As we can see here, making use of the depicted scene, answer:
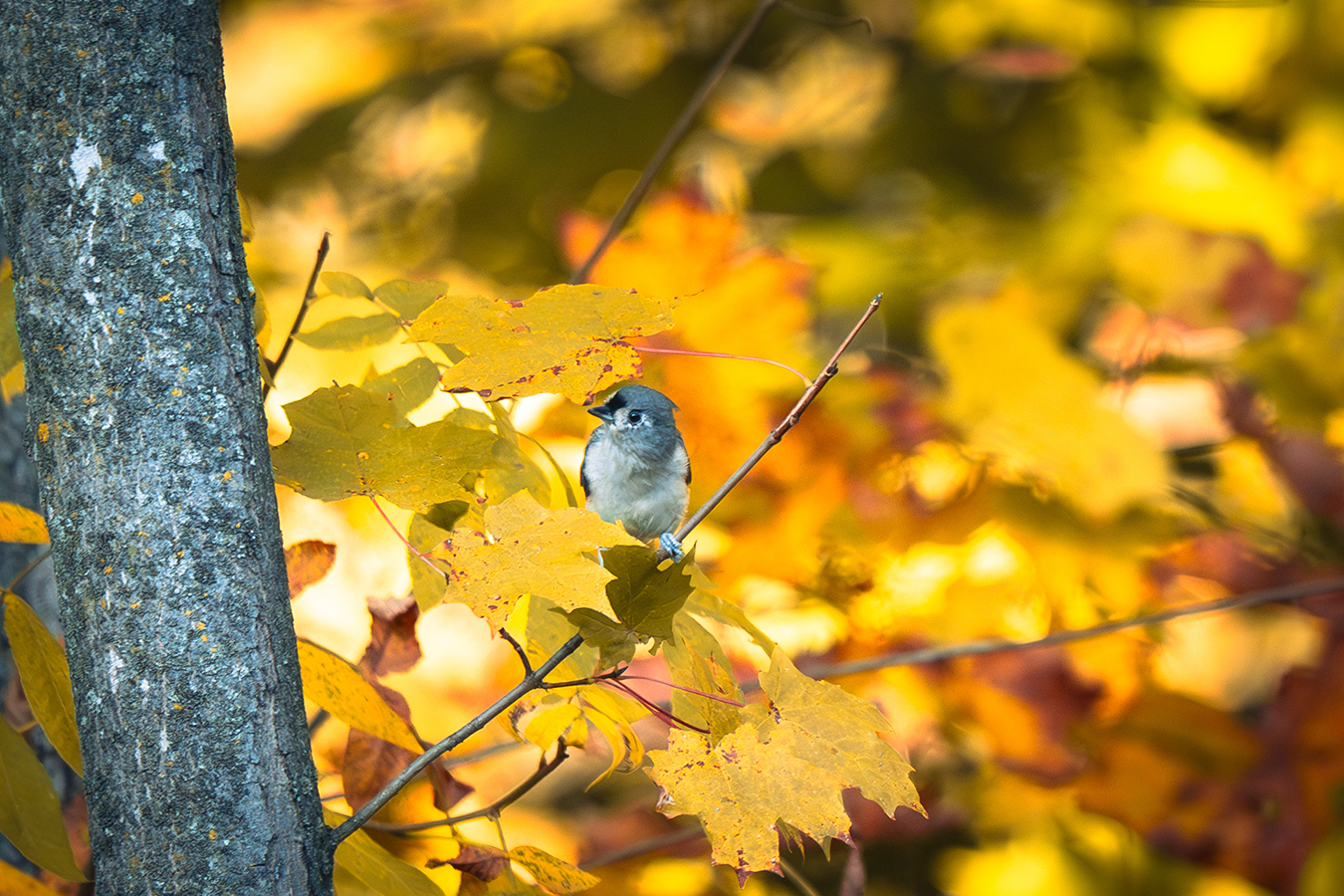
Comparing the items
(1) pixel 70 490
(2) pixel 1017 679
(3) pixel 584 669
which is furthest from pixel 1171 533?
(1) pixel 70 490

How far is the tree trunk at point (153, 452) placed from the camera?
1.90 ft

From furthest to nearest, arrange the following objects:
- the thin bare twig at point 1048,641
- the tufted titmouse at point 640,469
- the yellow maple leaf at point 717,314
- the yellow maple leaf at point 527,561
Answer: the yellow maple leaf at point 717,314, the tufted titmouse at point 640,469, the thin bare twig at point 1048,641, the yellow maple leaf at point 527,561

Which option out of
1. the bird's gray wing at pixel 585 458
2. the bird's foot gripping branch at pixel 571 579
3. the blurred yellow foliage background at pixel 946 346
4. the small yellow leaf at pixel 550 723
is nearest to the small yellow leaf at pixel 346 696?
the bird's foot gripping branch at pixel 571 579

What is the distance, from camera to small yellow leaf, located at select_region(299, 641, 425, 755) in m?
0.67

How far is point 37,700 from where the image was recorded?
623 millimetres

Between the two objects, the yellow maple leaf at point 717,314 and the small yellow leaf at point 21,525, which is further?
the yellow maple leaf at point 717,314

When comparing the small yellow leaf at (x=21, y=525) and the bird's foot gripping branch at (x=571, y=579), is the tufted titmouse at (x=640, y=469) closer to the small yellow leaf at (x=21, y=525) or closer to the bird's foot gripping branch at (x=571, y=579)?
the bird's foot gripping branch at (x=571, y=579)

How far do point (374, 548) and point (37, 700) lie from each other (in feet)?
3.54

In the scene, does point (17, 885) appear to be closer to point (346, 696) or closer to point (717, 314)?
point (346, 696)

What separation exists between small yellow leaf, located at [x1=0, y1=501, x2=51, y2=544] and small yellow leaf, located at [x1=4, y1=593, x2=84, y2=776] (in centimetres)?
4

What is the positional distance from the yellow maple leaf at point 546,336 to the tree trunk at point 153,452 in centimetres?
16

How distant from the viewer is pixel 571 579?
54cm

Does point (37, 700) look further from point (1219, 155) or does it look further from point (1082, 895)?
point (1219, 155)

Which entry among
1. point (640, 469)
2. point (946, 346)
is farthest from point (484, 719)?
point (946, 346)
